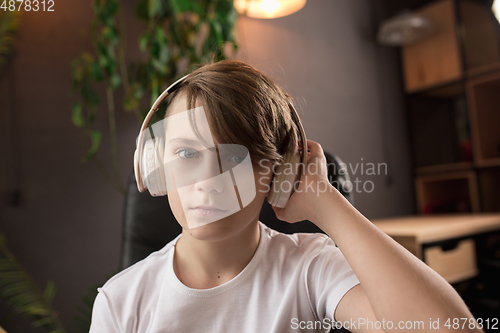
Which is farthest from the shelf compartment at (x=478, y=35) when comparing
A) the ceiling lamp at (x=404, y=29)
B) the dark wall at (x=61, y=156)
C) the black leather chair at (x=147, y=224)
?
the black leather chair at (x=147, y=224)

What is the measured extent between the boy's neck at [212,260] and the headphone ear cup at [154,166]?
4.7 inches

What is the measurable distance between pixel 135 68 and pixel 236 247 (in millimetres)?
1036

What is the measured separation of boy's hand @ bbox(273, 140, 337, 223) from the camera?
0.49 metres

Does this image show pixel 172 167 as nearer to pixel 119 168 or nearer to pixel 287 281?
pixel 287 281

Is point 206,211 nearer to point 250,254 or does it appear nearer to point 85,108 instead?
point 250,254

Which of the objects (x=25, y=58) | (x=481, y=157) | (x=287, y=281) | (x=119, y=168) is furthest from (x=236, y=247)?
(x=481, y=157)

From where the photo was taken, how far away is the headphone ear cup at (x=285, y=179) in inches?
19.6

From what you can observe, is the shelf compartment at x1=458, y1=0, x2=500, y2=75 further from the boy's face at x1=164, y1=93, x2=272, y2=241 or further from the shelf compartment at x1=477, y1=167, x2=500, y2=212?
the boy's face at x1=164, y1=93, x2=272, y2=241

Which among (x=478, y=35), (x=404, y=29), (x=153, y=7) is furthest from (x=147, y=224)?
(x=478, y=35)

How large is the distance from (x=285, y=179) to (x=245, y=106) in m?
0.13

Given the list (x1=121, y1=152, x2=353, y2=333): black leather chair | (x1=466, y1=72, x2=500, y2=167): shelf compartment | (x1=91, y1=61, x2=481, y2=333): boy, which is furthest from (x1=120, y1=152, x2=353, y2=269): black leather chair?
(x1=466, y1=72, x2=500, y2=167): shelf compartment

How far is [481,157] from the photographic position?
206 cm

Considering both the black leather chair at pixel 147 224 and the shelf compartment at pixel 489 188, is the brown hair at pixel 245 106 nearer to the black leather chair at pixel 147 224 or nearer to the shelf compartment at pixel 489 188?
the black leather chair at pixel 147 224

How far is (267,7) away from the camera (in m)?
1.23
